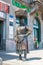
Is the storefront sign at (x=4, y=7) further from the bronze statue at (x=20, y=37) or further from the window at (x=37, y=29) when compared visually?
the bronze statue at (x=20, y=37)

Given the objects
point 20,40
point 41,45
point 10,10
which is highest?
point 10,10

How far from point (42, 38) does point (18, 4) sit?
6.42m

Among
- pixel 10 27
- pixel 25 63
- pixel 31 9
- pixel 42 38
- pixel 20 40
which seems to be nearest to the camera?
pixel 25 63

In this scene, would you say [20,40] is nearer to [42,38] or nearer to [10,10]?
[10,10]

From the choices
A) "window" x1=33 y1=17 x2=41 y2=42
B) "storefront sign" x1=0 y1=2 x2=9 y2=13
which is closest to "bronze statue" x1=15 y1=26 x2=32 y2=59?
"storefront sign" x1=0 y1=2 x2=9 y2=13

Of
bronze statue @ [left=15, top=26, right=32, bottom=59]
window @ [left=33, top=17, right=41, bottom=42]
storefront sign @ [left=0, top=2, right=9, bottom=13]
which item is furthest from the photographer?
window @ [left=33, top=17, right=41, bottom=42]

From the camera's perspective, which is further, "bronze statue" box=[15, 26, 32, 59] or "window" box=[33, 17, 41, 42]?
"window" box=[33, 17, 41, 42]

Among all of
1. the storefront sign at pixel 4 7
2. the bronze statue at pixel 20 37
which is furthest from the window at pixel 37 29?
the bronze statue at pixel 20 37

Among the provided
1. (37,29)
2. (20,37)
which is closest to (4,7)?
(20,37)

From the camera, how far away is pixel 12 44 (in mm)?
16375

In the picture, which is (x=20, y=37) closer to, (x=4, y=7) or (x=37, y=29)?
(x=4, y=7)

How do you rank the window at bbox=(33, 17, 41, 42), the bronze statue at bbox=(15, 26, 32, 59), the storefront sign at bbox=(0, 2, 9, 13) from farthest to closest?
the window at bbox=(33, 17, 41, 42)
the storefront sign at bbox=(0, 2, 9, 13)
the bronze statue at bbox=(15, 26, 32, 59)

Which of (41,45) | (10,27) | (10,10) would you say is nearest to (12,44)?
(10,27)

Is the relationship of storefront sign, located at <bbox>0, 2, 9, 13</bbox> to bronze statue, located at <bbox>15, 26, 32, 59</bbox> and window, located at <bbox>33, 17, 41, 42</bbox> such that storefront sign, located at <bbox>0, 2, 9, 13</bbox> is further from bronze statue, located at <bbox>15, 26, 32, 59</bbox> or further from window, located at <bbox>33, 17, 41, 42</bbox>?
bronze statue, located at <bbox>15, 26, 32, 59</bbox>
